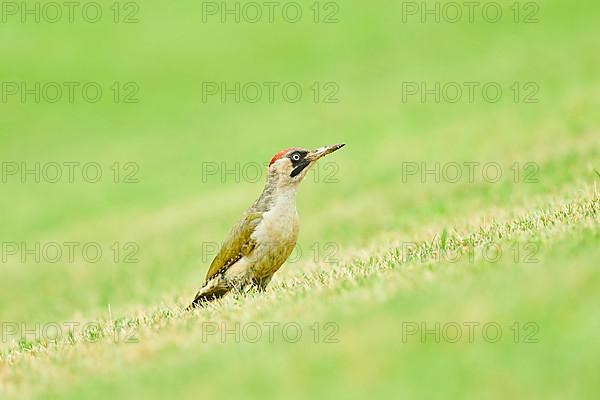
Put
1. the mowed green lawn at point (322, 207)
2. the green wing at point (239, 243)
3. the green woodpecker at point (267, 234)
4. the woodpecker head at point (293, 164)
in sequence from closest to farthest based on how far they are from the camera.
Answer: the mowed green lawn at point (322, 207) < the green woodpecker at point (267, 234) < the green wing at point (239, 243) < the woodpecker head at point (293, 164)

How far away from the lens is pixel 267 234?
9.55 meters

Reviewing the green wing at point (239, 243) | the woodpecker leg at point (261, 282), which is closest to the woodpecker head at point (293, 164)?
the green wing at point (239, 243)

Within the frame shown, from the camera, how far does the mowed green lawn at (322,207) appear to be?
5891mm

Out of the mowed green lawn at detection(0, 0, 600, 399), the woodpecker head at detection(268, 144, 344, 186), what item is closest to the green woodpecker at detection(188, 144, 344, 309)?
the woodpecker head at detection(268, 144, 344, 186)

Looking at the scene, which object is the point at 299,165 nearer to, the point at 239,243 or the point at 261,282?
the point at 239,243

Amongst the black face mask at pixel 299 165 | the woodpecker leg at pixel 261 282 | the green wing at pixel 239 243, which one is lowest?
the woodpecker leg at pixel 261 282

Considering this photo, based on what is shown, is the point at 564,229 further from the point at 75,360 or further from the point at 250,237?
the point at 75,360

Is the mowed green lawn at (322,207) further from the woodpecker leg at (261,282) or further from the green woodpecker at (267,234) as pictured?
the green woodpecker at (267,234)

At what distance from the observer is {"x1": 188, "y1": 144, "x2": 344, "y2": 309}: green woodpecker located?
958 cm

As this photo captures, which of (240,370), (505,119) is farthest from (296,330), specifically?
(505,119)

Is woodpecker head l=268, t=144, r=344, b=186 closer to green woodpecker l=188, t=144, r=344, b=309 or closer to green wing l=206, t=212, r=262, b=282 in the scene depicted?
green woodpecker l=188, t=144, r=344, b=309

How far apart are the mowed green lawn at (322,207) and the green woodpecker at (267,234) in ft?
1.06

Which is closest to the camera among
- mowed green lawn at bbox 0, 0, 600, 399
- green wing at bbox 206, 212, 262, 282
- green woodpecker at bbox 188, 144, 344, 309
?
mowed green lawn at bbox 0, 0, 600, 399

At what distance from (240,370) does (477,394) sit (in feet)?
5.10
